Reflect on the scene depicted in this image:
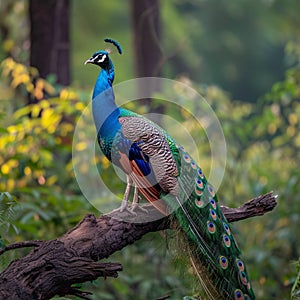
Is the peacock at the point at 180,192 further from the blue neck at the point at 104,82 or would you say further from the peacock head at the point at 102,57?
the peacock head at the point at 102,57

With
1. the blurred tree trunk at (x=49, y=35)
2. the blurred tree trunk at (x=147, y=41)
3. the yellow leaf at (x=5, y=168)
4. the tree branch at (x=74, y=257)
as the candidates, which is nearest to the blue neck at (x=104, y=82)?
the tree branch at (x=74, y=257)

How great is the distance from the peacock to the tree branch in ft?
0.41

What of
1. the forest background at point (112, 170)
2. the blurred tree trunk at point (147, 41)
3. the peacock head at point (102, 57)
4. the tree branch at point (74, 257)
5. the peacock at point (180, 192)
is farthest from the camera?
the blurred tree trunk at point (147, 41)

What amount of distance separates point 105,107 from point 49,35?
272 cm

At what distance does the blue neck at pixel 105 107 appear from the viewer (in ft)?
12.0

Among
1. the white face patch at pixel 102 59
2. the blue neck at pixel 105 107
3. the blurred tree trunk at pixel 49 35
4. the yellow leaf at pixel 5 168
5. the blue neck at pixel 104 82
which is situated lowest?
the blue neck at pixel 105 107

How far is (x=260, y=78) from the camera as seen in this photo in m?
19.7

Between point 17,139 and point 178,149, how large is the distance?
184 centimetres

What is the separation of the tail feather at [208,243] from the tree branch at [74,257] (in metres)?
0.12

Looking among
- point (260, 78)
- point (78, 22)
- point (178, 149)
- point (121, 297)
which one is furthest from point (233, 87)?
point (178, 149)

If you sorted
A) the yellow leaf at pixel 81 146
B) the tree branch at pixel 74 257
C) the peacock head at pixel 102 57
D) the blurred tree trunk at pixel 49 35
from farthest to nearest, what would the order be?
the blurred tree trunk at pixel 49 35 → the yellow leaf at pixel 81 146 → the peacock head at pixel 102 57 → the tree branch at pixel 74 257

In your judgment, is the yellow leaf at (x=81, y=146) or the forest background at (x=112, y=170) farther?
the yellow leaf at (x=81, y=146)

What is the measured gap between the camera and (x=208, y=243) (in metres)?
3.57

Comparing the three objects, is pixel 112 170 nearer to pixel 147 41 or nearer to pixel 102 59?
pixel 102 59
